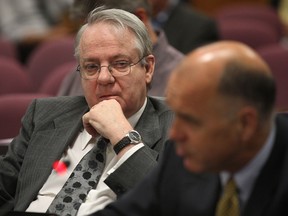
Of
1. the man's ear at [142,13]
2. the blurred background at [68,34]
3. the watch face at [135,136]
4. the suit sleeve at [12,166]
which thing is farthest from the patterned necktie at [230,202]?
the man's ear at [142,13]

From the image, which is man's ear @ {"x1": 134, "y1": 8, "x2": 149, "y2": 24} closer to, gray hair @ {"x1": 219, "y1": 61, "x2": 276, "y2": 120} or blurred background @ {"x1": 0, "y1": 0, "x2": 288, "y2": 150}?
blurred background @ {"x1": 0, "y1": 0, "x2": 288, "y2": 150}

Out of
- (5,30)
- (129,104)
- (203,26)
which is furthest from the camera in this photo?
(5,30)

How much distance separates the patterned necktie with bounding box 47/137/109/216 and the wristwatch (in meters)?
0.16

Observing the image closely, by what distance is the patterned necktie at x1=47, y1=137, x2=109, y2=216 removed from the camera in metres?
2.66

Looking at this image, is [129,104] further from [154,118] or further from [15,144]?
[15,144]

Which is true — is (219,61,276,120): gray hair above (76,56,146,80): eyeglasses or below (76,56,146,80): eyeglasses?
above

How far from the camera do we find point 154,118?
2838 mm

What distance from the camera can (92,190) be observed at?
268 cm

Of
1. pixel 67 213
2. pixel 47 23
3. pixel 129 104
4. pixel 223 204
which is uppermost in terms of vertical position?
pixel 223 204

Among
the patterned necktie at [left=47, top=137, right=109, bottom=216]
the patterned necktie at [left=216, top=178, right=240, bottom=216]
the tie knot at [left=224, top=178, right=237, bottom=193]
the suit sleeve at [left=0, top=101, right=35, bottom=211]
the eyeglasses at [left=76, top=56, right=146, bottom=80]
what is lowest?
the suit sleeve at [left=0, top=101, right=35, bottom=211]

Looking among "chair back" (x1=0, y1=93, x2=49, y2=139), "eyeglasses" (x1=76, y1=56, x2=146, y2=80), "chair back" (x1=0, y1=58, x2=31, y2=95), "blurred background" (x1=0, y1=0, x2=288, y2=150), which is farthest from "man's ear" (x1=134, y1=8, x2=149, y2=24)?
"chair back" (x1=0, y1=58, x2=31, y2=95)

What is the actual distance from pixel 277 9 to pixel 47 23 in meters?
2.23

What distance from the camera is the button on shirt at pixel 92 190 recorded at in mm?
2617

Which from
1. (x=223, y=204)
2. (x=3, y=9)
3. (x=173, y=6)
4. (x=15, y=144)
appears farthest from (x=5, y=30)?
(x=223, y=204)
